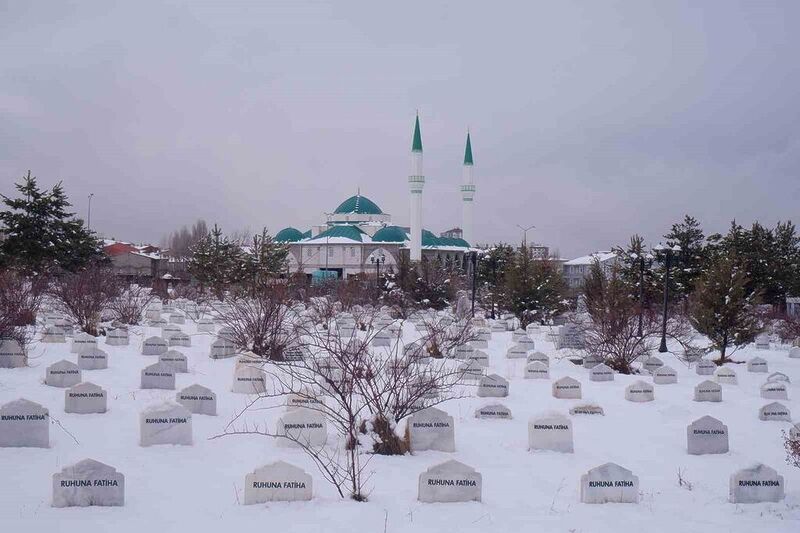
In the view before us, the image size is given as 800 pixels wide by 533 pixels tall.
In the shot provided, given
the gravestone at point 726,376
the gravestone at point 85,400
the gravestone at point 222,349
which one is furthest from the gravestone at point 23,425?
the gravestone at point 726,376

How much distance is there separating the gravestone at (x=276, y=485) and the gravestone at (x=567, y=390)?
679 centimetres

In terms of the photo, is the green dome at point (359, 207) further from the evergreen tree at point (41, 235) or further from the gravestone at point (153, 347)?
the gravestone at point (153, 347)

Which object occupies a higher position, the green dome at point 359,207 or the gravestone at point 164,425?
the green dome at point 359,207

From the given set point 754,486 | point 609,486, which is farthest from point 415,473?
point 754,486

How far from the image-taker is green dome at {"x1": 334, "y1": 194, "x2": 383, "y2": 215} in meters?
83.8

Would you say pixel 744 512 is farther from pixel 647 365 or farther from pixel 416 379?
pixel 647 365

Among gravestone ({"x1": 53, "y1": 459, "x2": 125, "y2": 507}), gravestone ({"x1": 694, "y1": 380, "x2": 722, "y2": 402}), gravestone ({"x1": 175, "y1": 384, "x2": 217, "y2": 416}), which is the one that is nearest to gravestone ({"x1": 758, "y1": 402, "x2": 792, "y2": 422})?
gravestone ({"x1": 694, "y1": 380, "x2": 722, "y2": 402})

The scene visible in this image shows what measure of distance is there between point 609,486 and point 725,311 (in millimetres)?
13165

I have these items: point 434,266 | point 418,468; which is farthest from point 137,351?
point 434,266

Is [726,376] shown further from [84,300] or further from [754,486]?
[84,300]

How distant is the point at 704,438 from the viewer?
28.8 feet

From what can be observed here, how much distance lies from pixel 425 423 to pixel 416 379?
75cm

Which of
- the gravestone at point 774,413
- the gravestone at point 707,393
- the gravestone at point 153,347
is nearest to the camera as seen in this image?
the gravestone at point 774,413

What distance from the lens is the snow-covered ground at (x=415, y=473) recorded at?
584 cm
